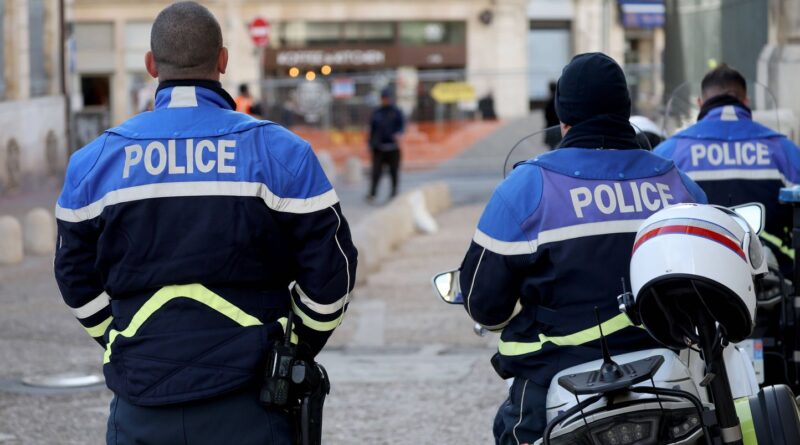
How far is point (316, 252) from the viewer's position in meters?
3.99

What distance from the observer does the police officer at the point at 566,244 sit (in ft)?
13.5

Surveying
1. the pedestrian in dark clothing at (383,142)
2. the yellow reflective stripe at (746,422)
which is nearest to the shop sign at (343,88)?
the pedestrian in dark clothing at (383,142)

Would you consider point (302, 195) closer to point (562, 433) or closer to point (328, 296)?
point (328, 296)

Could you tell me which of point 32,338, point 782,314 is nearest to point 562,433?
point 782,314

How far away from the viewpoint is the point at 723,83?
697 centimetres

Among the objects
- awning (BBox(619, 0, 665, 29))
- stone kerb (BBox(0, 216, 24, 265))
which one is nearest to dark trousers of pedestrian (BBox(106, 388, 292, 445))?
stone kerb (BBox(0, 216, 24, 265))

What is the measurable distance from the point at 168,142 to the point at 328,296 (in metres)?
0.60

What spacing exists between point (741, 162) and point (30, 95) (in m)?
17.8

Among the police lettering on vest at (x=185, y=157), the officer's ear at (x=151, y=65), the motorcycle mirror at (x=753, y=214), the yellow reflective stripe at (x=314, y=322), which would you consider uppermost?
the officer's ear at (x=151, y=65)

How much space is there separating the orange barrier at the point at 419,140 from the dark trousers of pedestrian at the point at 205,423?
27.7 metres

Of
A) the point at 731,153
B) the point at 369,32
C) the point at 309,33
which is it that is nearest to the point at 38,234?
the point at 731,153

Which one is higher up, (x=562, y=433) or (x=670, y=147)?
(x=670, y=147)

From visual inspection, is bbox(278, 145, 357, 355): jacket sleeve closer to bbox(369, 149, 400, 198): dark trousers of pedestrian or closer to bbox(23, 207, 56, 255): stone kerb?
bbox(23, 207, 56, 255): stone kerb

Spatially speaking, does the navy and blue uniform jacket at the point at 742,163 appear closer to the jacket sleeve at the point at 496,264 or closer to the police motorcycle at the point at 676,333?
the jacket sleeve at the point at 496,264
